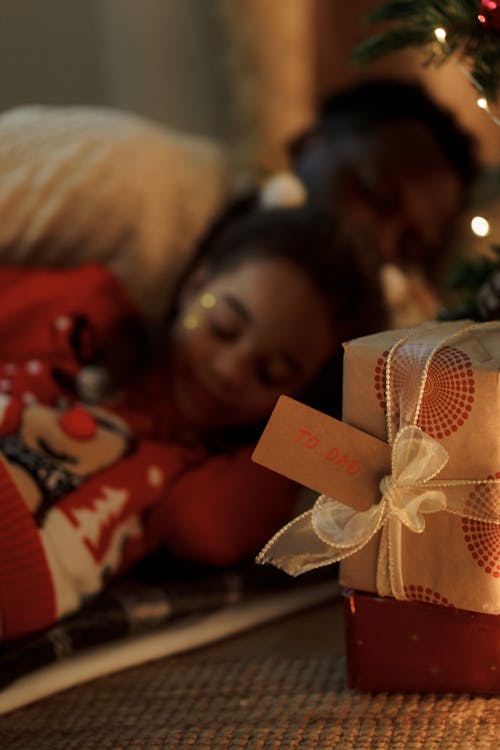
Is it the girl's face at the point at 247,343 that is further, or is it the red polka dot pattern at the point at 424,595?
the girl's face at the point at 247,343

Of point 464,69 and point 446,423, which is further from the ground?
point 464,69

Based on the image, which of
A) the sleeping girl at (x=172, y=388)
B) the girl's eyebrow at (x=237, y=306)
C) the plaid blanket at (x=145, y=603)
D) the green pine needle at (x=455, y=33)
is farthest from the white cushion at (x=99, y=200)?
the green pine needle at (x=455, y=33)

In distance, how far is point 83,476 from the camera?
0.91 metres

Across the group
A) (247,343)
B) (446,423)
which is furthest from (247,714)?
(247,343)

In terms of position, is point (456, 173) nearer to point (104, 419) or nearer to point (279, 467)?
point (104, 419)

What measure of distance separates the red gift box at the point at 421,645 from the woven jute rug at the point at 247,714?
0.05ft

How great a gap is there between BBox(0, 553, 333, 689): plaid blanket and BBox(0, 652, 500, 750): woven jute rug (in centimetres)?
4

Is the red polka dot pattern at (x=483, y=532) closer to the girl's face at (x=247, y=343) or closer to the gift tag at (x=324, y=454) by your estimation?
the gift tag at (x=324, y=454)

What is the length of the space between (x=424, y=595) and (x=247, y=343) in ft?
1.59

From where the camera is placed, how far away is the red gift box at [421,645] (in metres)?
0.66

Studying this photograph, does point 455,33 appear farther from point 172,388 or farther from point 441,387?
point 172,388

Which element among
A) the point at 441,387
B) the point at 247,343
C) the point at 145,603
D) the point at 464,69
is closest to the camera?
the point at 441,387

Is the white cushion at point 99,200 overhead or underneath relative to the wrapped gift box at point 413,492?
overhead

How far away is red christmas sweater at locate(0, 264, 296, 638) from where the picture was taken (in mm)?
796
